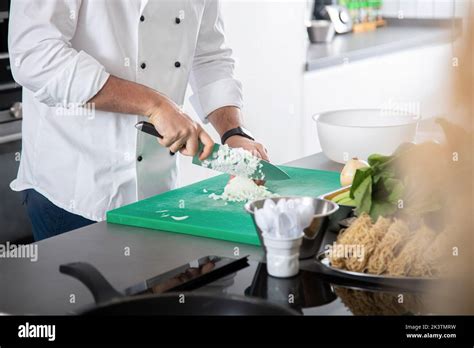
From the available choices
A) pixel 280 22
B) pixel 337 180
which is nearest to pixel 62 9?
pixel 337 180

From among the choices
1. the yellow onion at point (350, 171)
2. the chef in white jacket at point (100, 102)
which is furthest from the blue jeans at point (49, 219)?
the yellow onion at point (350, 171)

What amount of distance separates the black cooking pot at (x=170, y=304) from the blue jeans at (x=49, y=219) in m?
0.87

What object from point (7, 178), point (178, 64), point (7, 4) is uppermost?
point (7, 4)

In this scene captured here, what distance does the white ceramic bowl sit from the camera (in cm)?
182

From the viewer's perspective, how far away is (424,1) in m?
4.77

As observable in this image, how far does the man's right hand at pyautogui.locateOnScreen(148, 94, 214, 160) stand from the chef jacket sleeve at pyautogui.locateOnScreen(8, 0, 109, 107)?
0.16 metres

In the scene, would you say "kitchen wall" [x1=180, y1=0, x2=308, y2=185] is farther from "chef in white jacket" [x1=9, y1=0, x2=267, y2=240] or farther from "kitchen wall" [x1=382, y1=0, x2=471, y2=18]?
"kitchen wall" [x1=382, y1=0, x2=471, y2=18]

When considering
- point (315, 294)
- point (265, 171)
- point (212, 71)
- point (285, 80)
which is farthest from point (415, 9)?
point (315, 294)

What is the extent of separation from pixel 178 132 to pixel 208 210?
0.18 meters

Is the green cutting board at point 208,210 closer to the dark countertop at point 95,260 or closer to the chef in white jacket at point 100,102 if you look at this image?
the dark countertop at point 95,260

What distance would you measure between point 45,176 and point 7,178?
2.14 feet

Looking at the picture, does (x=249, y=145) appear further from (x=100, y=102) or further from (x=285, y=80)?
(x=285, y=80)

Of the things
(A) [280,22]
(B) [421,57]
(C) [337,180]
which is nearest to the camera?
(C) [337,180]

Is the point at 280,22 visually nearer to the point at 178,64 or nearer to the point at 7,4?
the point at 7,4
